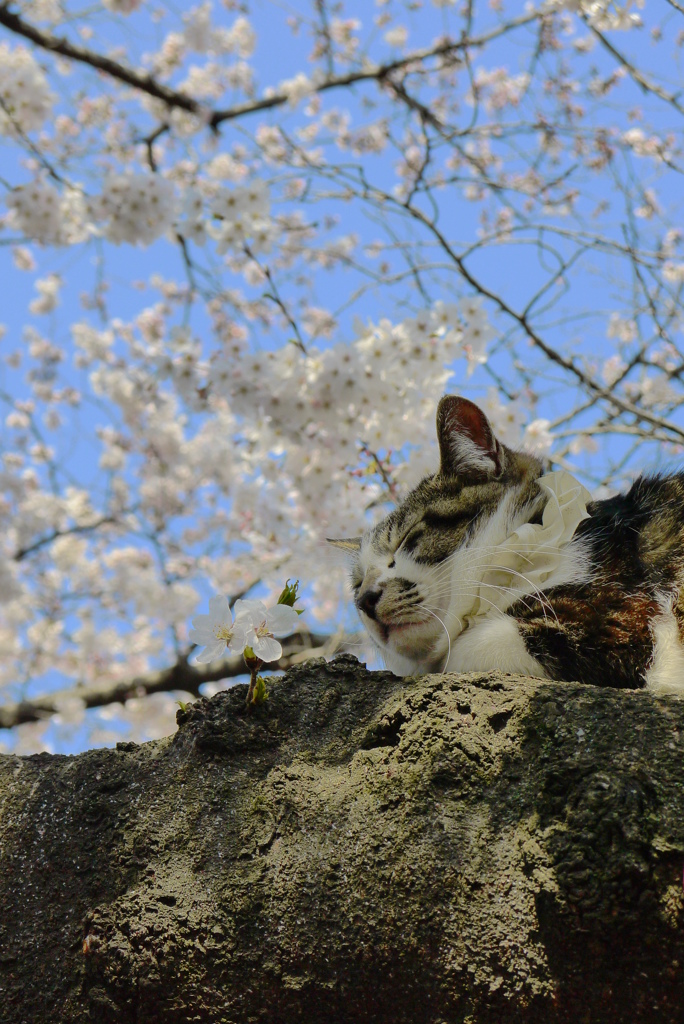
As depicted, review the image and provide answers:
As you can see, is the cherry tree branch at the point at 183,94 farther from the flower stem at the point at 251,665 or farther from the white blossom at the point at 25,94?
the flower stem at the point at 251,665

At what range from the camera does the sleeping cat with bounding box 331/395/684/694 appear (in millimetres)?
1676

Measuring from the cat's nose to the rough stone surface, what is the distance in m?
0.57

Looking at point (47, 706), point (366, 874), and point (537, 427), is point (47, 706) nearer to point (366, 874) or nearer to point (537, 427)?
point (537, 427)

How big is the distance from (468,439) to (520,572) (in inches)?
17.2

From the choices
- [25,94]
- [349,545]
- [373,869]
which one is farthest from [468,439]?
[25,94]

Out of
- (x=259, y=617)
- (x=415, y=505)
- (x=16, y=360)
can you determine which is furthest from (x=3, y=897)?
(x=16, y=360)

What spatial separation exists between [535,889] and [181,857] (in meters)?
0.54

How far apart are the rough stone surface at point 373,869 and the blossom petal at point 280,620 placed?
15 centimetres

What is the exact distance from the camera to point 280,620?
152cm

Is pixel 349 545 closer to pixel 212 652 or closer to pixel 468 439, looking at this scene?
pixel 468 439

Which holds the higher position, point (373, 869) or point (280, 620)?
point (280, 620)

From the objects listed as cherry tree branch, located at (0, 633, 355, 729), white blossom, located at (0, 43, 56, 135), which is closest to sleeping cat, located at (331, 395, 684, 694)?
cherry tree branch, located at (0, 633, 355, 729)

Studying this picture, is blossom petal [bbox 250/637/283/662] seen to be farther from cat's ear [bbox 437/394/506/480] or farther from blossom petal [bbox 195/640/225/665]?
cat's ear [bbox 437/394/506/480]

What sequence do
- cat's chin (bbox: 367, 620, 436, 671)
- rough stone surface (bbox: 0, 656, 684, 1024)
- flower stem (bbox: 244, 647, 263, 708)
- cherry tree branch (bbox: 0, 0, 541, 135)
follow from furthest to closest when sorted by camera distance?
cherry tree branch (bbox: 0, 0, 541, 135) < cat's chin (bbox: 367, 620, 436, 671) < flower stem (bbox: 244, 647, 263, 708) < rough stone surface (bbox: 0, 656, 684, 1024)
